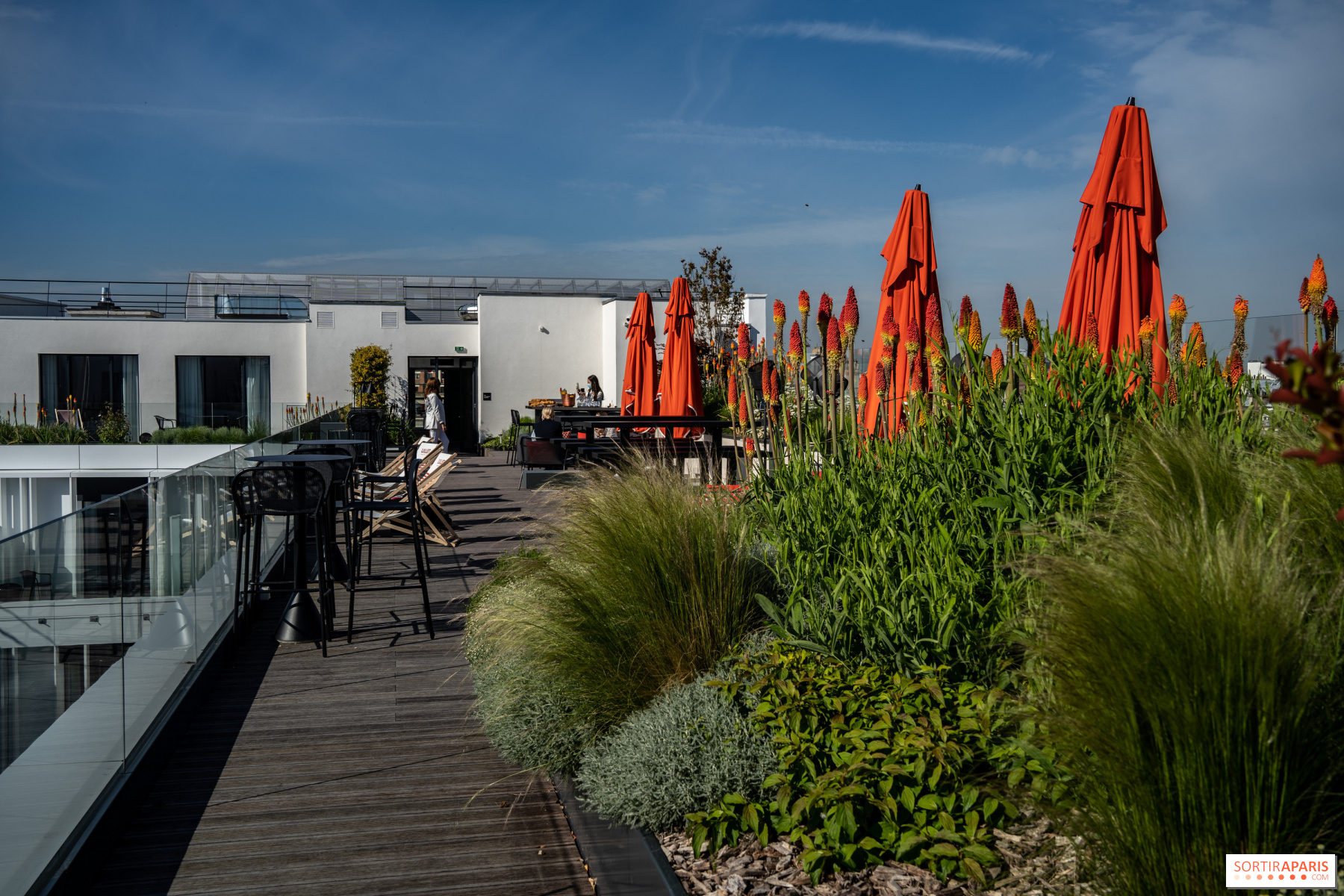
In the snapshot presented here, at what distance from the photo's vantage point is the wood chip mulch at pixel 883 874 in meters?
1.86

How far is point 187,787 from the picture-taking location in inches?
122

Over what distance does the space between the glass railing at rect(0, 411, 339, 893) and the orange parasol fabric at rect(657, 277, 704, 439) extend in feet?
24.3

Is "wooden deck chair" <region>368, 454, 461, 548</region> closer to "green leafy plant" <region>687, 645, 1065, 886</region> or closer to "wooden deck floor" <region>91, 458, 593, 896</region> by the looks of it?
"wooden deck floor" <region>91, 458, 593, 896</region>

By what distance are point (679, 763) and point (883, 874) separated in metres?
0.62

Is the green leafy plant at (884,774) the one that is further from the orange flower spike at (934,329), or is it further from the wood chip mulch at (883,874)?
the orange flower spike at (934,329)

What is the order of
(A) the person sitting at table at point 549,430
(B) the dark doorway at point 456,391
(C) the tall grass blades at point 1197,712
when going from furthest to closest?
(B) the dark doorway at point 456,391
(A) the person sitting at table at point 549,430
(C) the tall grass blades at point 1197,712

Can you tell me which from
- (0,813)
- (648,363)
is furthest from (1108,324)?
(648,363)

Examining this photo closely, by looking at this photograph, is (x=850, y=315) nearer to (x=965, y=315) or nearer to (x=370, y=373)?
(x=965, y=315)

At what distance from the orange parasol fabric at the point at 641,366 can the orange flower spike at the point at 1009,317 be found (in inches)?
413

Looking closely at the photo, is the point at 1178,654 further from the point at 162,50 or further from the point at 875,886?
the point at 162,50

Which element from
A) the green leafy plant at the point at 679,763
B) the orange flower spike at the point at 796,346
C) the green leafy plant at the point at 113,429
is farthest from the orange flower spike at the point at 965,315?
the green leafy plant at the point at 113,429

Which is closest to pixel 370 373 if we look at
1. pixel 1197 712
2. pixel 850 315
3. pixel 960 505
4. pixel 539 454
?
pixel 539 454

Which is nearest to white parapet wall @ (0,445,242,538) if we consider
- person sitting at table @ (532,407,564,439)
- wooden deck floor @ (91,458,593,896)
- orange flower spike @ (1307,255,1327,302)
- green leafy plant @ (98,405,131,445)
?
green leafy plant @ (98,405,131,445)

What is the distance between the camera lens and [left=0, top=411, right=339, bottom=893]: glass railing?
2.15m
